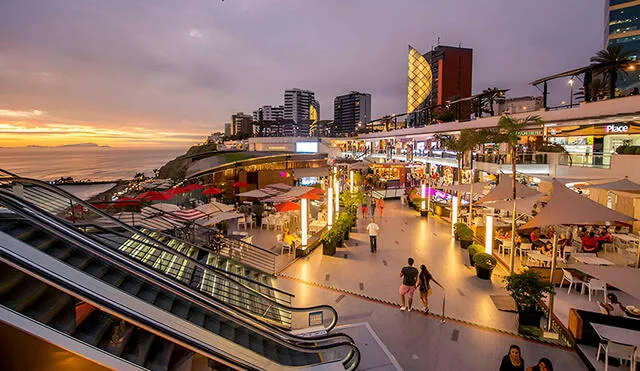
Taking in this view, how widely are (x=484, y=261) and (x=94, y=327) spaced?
953cm

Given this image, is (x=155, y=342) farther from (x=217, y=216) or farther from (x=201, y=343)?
(x=217, y=216)

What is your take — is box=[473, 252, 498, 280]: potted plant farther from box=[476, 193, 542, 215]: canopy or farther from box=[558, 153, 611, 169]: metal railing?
box=[558, 153, 611, 169]: metal railing

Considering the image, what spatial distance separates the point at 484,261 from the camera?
1007 centimetres

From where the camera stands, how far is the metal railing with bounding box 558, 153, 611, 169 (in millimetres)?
14656

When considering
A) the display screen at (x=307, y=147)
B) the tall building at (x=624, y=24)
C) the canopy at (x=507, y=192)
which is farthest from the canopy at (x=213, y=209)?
the tall building at (x=624, y=24)

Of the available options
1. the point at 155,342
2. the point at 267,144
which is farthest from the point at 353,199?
the point at 267,144

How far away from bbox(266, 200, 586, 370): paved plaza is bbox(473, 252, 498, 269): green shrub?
0.44m

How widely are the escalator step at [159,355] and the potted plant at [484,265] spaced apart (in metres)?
8.55

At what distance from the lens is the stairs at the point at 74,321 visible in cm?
371

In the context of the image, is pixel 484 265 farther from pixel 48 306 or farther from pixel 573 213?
pixel 48 306

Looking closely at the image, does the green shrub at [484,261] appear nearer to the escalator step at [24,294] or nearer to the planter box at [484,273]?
the planter box at [484,273]

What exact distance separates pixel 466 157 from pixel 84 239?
20976mm

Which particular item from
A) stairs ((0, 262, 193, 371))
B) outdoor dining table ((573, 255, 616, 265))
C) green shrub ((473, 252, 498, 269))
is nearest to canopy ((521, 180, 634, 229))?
green shrub ((473, 252, 498, 269))

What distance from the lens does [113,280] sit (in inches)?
180
